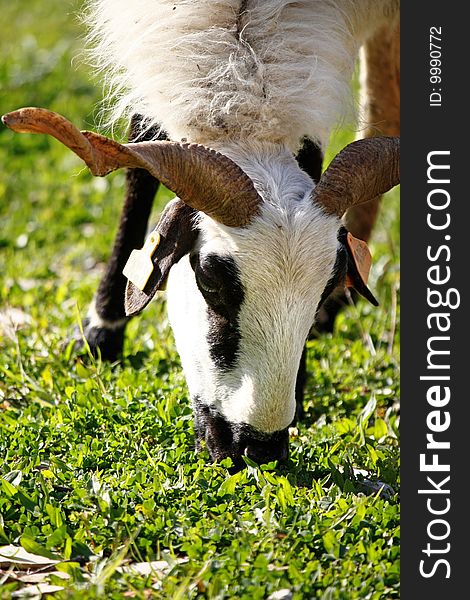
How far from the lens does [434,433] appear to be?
3879mm

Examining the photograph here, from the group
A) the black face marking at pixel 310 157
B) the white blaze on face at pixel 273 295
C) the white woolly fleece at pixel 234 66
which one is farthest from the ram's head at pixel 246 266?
the black face marking at pixel 310 157

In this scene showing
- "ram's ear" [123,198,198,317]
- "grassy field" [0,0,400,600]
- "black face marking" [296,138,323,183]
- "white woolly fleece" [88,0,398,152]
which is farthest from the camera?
"black face marking" [296,138,323,183]

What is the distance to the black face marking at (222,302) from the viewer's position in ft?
13.1

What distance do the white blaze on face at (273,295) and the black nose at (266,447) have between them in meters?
0.05

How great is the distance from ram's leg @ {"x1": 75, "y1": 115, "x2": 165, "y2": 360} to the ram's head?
4.89 feet

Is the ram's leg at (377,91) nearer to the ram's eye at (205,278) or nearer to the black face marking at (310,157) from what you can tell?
the black face marking at (310,157)

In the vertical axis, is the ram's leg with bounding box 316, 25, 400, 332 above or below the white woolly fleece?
above

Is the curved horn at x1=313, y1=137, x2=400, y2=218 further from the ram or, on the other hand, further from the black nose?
the black nose

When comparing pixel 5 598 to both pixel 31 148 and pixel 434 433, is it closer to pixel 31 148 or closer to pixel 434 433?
pixel 434 433

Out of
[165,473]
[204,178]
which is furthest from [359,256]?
[165,473]

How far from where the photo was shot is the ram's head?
3.93 metres

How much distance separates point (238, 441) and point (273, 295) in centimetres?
62

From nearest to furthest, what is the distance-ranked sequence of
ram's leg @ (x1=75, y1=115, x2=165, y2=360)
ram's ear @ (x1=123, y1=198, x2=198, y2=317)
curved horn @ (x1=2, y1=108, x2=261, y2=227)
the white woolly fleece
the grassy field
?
the grassy field, curved horn @ (x1=2, y1=108, x2=261, y2=227), ram's ear @ (x1=123, y1=198, x2=198, y2=317), the white woolly fleece, ram's leg @ (x1=75, y1=115, x2=165, y2=360)

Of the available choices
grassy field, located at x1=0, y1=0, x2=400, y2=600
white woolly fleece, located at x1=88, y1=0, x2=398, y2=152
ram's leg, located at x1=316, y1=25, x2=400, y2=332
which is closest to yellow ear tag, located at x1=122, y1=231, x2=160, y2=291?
white woolly fleece, located at x1=88, y1=0, x2=398, y2=152
